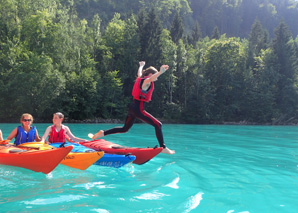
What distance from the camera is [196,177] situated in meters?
6.12

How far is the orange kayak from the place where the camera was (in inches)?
215

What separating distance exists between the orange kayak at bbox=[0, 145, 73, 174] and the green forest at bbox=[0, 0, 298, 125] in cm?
2478

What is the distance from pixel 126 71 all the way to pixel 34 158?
3400cm

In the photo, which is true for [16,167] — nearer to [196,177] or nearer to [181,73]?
[196,177]

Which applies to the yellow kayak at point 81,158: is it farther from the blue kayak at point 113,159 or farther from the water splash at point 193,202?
the water splash at point 193,202

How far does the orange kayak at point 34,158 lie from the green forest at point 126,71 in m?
24.8

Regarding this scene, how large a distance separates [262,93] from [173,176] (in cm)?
3737

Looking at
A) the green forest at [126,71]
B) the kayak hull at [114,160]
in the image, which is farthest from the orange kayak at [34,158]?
the green forest at [126,71]

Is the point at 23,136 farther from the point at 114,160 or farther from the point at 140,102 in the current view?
the point at 140,102

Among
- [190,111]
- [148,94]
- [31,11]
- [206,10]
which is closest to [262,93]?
[190,111]

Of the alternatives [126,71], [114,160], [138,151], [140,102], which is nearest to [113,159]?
[114,160]

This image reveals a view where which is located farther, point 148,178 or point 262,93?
point 262,93

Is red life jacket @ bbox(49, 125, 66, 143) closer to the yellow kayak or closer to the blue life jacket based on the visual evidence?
the blue life jacket

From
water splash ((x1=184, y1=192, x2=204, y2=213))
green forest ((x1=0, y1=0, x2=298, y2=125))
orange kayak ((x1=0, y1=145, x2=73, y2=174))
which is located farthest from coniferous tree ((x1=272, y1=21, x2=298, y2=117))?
orange kayak ((x1=0, y1=145, x2=73, y2=174))
